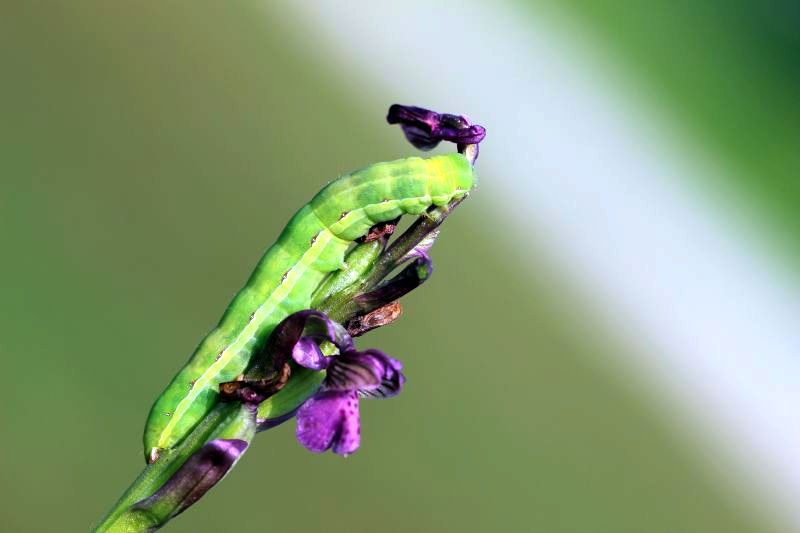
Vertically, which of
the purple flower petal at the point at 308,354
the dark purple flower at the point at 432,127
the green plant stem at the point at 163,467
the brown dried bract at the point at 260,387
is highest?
the dark purple flower at the point at 432,127

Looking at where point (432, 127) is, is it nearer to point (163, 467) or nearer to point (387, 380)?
point (387, 380)

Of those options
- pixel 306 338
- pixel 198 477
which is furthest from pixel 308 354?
pixel 198 477

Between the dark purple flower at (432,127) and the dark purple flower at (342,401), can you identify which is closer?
the dark purple flower at (342,401)

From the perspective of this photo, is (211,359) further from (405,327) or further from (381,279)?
(405,327)

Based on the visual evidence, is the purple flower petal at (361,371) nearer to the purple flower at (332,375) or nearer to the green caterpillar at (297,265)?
the purple flower at (332,375)

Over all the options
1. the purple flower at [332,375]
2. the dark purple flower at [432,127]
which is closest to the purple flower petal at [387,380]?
the purple flower at [332,375]

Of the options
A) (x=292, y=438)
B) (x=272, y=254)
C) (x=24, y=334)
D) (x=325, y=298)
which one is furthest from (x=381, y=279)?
(x=24, y=334)

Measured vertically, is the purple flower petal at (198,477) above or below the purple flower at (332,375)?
below
